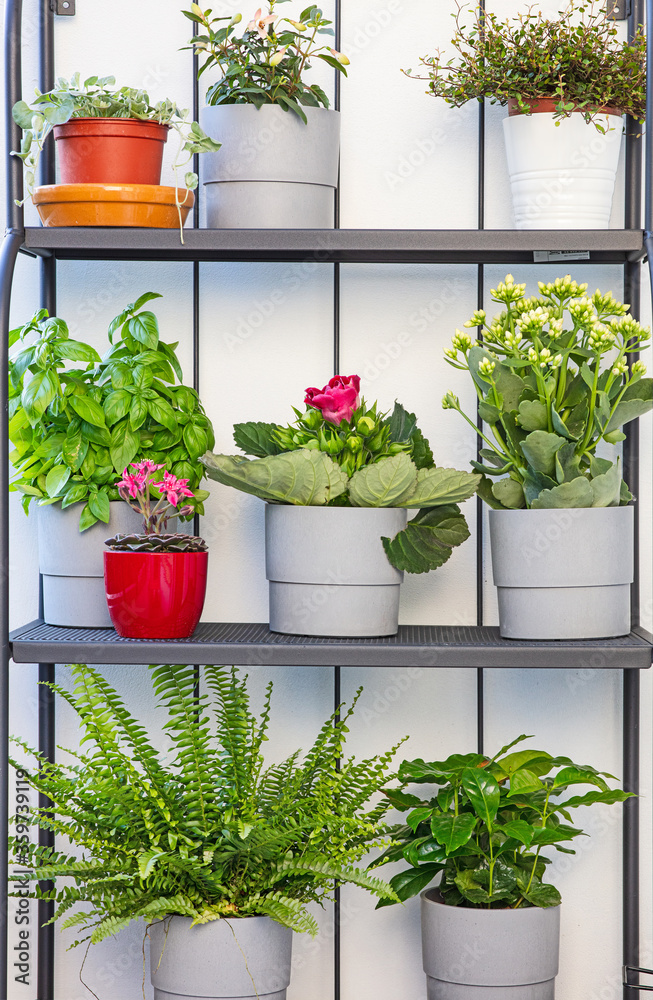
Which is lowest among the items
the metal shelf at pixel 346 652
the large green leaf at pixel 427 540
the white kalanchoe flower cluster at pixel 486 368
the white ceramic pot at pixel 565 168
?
the metal shelf at pixel 346 652

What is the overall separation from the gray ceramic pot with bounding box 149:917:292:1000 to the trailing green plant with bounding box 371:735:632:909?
0.57 ft

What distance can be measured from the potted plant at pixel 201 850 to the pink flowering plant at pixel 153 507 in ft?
0.50

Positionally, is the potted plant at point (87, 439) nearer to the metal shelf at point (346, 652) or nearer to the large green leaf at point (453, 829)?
the metal shelf at point (346, 652)

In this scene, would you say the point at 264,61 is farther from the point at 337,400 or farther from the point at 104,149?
the point at 337,400

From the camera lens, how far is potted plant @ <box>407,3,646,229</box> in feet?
3.89

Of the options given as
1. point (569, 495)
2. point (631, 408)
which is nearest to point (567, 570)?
point (569, 495)

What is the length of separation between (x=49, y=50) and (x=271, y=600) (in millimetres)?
842

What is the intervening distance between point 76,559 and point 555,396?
2.05 feet

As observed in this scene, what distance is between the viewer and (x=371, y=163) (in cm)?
139

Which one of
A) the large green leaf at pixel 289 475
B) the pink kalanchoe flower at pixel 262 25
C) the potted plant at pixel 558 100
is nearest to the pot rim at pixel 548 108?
the potted plant at pixel 558 100

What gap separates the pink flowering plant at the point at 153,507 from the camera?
1.15 meters

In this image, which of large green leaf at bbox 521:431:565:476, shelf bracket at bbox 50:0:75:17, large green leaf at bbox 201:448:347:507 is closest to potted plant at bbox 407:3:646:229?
large green leaf at bbox 521:431:565:476

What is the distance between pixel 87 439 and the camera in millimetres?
1199

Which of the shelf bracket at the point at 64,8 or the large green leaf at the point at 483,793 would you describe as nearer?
the large green leaf at the point at 483,793
